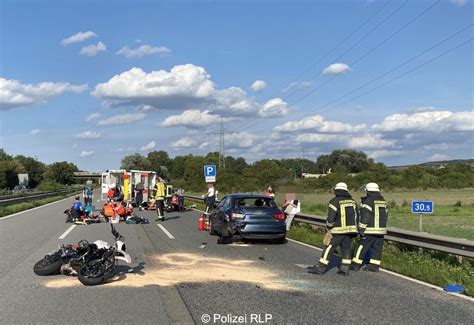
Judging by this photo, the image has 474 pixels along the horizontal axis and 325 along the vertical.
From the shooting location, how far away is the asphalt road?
21.0 feet

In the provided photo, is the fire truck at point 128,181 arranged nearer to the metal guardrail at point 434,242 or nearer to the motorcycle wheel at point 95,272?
the metal guardrail at point 434,242

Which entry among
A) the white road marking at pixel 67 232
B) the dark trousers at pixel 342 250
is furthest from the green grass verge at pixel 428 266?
the white road marking at pixel 67 232

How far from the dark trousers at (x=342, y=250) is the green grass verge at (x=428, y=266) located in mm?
1102

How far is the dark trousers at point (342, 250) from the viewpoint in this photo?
374 inches

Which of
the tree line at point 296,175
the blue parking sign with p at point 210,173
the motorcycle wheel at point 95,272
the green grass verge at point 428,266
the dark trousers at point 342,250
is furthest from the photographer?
the tree line at point 296,175

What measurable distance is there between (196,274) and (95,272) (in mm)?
1790

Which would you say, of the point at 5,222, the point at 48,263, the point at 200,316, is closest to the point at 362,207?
the point at 200,316

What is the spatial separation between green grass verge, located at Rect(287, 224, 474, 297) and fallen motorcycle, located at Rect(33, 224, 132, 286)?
521 cm

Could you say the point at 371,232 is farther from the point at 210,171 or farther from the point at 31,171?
the point at 31,171

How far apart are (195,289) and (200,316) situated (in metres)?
1.60

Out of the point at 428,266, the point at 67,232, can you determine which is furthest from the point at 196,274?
the point at 67,232

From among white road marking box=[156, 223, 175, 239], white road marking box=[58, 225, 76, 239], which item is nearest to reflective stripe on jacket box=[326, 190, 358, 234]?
white road marking box=[156, 223, 175, 239]

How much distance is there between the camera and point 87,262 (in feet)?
28.3

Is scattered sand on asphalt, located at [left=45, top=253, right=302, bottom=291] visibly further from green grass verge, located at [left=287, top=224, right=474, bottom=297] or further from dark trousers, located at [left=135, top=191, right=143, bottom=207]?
dark trousers, located at [left=135, top=191, right=143, bottom=207]
